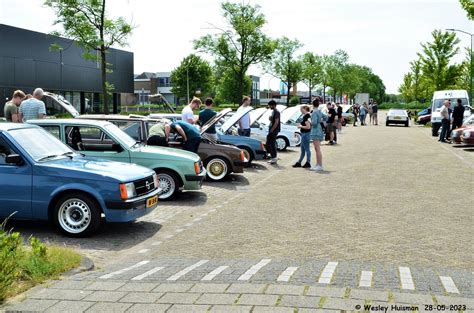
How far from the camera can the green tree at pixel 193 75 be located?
9388 centimetres

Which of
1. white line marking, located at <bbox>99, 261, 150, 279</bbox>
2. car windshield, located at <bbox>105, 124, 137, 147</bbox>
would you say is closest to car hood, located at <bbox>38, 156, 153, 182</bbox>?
white line marking, located at <bbox>99, 261, 150, 279</bbox>

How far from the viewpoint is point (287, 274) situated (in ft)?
17.7

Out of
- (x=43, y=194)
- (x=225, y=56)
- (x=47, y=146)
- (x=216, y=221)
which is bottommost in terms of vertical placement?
(x=216, y=221)

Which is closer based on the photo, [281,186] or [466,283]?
[466,283]

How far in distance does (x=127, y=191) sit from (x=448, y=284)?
4.34 metres

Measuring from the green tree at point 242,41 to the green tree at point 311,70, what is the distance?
81.2 feet

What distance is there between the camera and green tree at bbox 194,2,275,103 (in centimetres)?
4622

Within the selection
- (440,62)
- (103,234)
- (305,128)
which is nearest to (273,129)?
(305,128)

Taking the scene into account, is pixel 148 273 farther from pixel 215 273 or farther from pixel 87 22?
pixel 87 22

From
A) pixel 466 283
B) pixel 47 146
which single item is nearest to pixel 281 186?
pixel 47 146

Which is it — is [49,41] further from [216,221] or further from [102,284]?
[102,284]

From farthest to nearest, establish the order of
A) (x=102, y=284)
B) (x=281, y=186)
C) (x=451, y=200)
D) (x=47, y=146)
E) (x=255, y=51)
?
(x=255, y=51), (x=281, y=186), (x=451, y=200), (x=47, y=146), (x=102, y=284)

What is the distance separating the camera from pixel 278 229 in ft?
26.2

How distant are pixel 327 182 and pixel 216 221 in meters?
4.97
